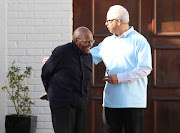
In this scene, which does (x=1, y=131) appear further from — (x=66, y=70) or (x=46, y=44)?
(x=66, y=70)

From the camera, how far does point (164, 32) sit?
4484 millimetres

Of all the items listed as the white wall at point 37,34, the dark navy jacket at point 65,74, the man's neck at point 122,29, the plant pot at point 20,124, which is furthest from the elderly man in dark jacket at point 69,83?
the white wall at point 37,34

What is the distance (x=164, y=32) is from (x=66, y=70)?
1.92 metres

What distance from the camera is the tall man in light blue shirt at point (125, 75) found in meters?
3.27

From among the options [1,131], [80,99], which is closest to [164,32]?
[80,99]

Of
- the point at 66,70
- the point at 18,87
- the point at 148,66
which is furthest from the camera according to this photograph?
the point at 18,87

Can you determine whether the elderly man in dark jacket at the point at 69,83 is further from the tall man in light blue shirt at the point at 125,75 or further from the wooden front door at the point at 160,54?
the wooden front door at the point at 160,54

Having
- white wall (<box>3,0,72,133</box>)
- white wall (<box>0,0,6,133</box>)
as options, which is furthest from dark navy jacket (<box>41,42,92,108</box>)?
white wall (<box>0,0,6,133</box>)

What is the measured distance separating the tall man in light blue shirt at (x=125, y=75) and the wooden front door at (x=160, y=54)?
1128mm

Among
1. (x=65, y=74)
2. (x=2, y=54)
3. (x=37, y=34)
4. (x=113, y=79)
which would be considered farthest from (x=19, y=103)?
(x=65, y=74)

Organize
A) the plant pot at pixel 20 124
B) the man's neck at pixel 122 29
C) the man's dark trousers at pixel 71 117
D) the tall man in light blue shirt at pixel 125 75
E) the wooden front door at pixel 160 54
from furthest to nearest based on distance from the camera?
1. the wooden front door at pixel 160 54
2. the plant pot at pixel 20 124
3. the man's neck at pixel 122 29
4. the tall man in light blue shirt at pixel 125 75
5. the man's dark trousers at pixel 71 117

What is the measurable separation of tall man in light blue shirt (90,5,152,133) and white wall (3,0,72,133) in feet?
3.91

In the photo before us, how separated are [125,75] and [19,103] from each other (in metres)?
1.79

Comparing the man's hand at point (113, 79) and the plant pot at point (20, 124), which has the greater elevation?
the man's hand at point (113, 79)
